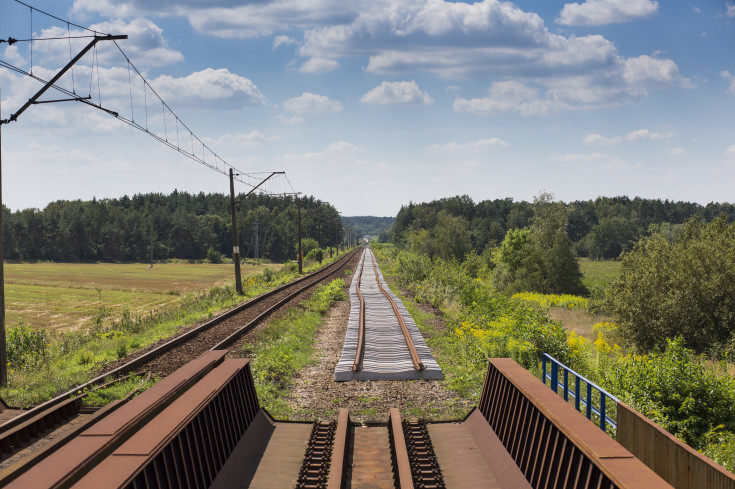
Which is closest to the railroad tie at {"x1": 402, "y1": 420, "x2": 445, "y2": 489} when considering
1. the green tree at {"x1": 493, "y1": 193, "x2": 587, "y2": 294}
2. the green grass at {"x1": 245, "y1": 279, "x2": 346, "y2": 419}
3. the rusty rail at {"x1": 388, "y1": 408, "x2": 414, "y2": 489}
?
the rusty rail at {"x1": 388, "y1": 408, "x2": 414, "y2": 489}

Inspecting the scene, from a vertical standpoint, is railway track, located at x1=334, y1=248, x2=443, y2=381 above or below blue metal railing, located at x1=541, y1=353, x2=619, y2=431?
below

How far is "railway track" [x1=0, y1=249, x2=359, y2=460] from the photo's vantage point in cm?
881

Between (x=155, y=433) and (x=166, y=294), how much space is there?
59.7 meters

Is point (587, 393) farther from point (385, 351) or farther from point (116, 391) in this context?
point (116, 391)

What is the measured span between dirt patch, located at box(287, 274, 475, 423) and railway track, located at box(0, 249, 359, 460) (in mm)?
3844

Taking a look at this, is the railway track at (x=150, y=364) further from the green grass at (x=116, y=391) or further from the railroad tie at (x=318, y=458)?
the railroad tie at (x=318, y=458)

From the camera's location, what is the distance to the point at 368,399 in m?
11.0

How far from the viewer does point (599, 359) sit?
1468cm

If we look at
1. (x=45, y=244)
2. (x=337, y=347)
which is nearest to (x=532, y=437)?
(x=337, y=347)

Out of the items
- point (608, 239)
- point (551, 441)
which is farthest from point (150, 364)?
point (608, 239)

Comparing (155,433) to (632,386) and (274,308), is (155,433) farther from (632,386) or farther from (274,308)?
(274,308)

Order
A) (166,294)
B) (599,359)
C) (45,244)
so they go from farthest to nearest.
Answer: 1. (45,244)
2. (166,294)
3. (599,359)

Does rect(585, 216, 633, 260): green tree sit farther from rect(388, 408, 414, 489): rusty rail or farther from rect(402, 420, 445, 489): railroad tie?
rect(388, 408, 414, 489): rusty rail

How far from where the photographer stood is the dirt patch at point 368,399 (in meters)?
10.0
